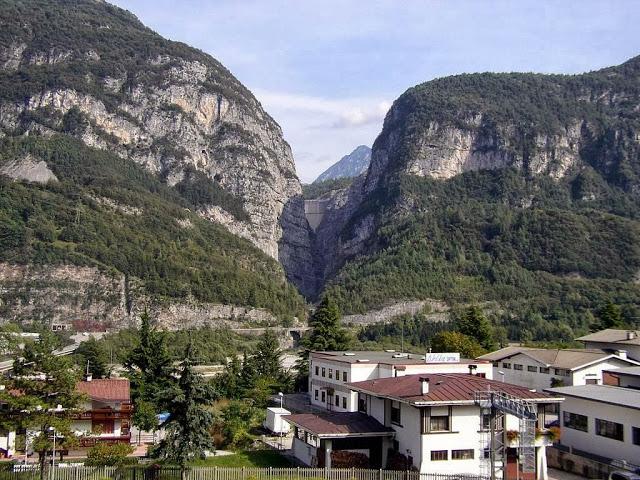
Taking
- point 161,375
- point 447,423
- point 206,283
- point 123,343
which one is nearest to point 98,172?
point 206,283

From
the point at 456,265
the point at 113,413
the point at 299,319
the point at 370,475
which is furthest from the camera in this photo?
the point at 456,265

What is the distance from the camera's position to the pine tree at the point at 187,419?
33812 mm

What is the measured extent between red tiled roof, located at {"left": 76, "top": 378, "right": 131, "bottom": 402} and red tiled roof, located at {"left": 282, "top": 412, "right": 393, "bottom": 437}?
1235 cm

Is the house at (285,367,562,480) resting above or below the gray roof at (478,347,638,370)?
below

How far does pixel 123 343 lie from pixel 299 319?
56028 mm

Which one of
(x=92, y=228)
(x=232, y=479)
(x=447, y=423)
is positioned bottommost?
(x=232, y=479)

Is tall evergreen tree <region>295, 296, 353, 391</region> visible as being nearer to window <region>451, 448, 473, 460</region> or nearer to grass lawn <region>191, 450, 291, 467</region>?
grass lawn <region>191, 450, 291, 467</region>

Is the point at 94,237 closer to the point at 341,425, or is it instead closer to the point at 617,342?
the point at 617,342

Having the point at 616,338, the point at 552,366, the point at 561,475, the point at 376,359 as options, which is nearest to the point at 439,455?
the point at 561,475

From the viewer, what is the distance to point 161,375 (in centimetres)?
5400

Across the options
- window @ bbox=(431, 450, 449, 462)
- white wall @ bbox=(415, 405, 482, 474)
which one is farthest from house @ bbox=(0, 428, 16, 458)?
window @ bbox=(431, 450, 449, 462)

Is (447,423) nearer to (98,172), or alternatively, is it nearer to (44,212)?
(44,212)

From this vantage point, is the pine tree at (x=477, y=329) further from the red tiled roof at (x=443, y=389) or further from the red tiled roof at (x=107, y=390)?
the red tiled roof at (x=107, y=390)

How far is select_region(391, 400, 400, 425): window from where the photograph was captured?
3591 centimetres
